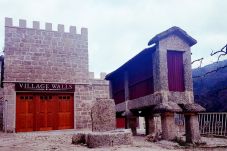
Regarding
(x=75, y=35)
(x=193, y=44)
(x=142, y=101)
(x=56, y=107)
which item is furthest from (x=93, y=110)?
(x=75, y=35)

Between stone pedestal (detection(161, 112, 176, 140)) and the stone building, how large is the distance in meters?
7.60

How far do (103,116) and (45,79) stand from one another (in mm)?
7369

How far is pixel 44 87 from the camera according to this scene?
1516cm

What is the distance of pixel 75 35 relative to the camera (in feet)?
54.3

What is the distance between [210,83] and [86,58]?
34.1 ft

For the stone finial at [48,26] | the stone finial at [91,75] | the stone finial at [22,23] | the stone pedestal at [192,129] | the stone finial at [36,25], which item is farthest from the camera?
the stone finial at [91,75]

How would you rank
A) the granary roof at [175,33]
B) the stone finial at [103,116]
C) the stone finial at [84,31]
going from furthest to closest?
1. the stone finial at [84,31]
2. the granary roof at [175,33]
3. the stone finial at [103,116]

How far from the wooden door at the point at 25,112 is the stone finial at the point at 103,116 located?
7.13 m

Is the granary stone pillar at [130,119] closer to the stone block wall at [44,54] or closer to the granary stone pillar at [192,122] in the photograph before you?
the granary stone pillar at [192,122]

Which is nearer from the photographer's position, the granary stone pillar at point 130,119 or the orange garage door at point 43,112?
the granary stone pillar at point 130,119

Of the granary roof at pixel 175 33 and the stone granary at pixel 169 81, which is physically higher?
the granary roof at pixel 175 33

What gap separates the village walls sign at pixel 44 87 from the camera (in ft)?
48.4

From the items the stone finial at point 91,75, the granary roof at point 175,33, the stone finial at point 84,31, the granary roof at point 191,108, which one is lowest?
the granary roof at point 191,108

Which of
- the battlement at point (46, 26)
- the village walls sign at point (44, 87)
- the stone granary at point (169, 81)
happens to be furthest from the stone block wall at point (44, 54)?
the stone granary at point (169, 81)
